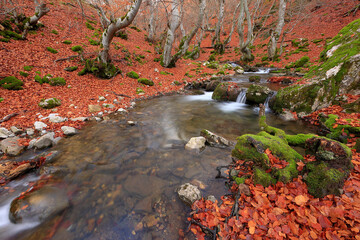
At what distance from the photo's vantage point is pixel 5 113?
16.7ft

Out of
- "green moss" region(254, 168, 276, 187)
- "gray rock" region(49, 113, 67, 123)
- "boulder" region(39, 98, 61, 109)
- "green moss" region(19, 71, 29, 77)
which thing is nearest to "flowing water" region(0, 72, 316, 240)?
"green moss" region(254, 168, 276, 187)

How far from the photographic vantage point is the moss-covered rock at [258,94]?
24.7 ft

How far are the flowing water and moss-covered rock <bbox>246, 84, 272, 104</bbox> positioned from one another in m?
1.70

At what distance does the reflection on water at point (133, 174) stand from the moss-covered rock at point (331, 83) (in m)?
1.13

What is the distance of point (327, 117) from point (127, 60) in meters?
13.2

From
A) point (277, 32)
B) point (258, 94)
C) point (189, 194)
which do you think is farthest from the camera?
point (277, 32)

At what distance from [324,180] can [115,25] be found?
34.5 ft

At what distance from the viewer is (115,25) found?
7.98 m

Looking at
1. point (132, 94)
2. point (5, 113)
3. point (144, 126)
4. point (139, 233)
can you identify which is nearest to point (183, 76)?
point (132, 94)

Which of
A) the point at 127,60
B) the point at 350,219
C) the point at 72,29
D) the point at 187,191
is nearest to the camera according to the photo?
the point at 350,219

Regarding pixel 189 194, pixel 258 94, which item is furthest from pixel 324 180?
pixel 258 94

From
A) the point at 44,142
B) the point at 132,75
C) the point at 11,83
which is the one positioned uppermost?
the point at 132,75

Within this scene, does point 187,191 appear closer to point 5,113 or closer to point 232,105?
point 232,105

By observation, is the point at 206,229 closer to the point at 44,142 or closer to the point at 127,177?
the point at 127,177
